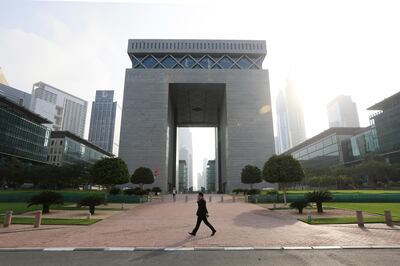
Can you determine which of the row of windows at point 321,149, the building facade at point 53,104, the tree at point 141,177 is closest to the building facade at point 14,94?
the building facade at point 53,104

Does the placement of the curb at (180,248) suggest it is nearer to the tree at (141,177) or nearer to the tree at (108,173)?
the tree at (108,173)

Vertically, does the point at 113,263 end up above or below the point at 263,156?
below

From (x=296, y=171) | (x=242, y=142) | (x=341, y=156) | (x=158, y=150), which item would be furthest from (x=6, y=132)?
(x=341, y=156)

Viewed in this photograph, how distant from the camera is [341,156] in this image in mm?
108750

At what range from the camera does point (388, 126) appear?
87000 millimetres

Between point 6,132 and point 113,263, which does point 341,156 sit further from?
point 6,132

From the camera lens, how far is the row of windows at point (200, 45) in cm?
6969

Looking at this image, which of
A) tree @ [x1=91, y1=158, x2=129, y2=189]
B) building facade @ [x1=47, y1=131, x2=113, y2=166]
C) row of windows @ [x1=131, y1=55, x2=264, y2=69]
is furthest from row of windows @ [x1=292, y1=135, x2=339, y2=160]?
tree @ [x1=91, y1=158, x2=129, y2=189]

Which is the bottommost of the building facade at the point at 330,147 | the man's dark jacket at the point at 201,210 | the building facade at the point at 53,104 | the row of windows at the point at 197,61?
the man's dark jacket at the point at 201,210

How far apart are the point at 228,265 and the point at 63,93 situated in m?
205

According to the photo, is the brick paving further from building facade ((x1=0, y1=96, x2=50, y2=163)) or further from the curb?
building facade ((x1=0, y1=96, x2=50, y2=163))

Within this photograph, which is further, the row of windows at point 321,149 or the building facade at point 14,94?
the building facade at point 14,94

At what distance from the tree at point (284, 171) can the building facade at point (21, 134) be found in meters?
88.1

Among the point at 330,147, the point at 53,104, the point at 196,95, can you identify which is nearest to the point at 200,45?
the point at 196,95
